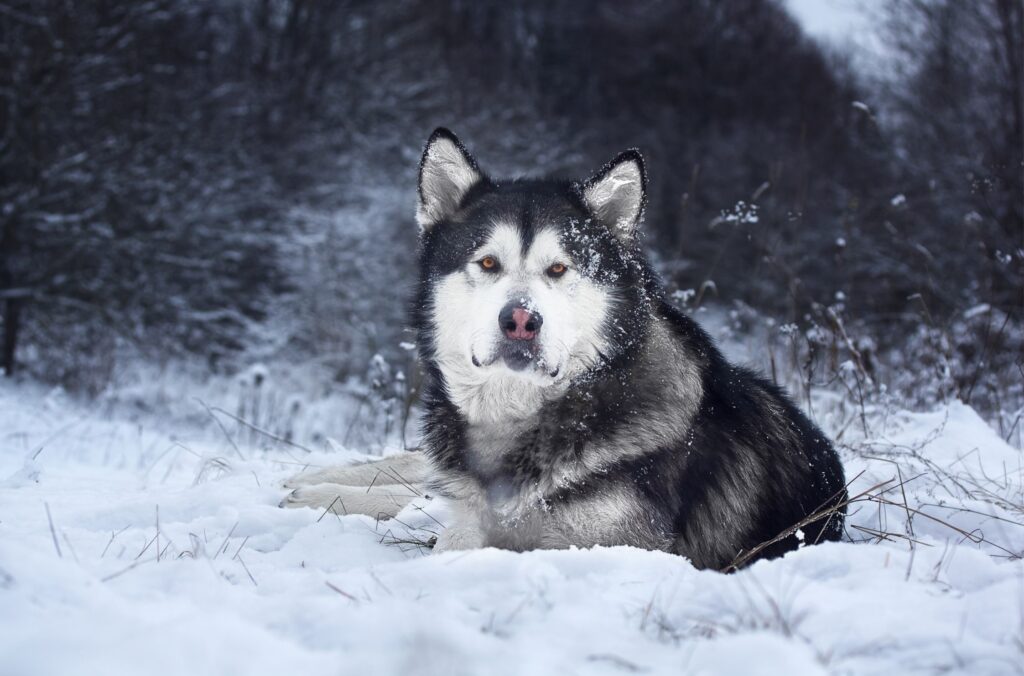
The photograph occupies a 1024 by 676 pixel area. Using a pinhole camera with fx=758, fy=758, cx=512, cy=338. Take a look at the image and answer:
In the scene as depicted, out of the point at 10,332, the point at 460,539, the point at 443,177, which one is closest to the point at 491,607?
the point at 460,539

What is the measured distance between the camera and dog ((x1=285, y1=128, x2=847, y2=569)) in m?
2.74

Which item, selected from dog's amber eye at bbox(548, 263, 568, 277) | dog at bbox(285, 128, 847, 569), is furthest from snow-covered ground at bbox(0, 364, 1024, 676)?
dog's amber eye at bbox(548, 263, 568, 277)

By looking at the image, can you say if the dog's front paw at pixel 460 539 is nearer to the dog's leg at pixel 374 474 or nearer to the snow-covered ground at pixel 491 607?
the snow-covered ground at pixel 491 607

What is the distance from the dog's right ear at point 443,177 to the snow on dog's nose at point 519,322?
0.83m

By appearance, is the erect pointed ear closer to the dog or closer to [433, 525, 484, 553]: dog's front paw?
the dog

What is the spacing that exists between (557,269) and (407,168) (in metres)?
15.2

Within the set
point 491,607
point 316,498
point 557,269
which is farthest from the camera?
point 316,498

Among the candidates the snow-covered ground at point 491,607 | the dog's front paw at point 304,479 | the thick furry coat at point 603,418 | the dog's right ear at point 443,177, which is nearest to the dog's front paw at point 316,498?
the dog's front paw at point 304,479

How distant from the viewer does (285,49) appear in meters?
17.7

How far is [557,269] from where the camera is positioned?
9.81ft

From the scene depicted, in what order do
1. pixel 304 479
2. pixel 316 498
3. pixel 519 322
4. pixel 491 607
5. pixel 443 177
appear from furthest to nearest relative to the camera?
pixel 304 479 → pixel 316 498 → pixel 443 177 → pixel 519 322 → pixel 491 607

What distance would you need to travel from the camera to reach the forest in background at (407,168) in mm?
9320

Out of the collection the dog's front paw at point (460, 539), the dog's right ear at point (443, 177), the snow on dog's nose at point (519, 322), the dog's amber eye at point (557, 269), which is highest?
the dog's right ear at point (443, 177)

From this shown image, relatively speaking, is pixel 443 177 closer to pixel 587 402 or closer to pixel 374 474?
pixel 587 402
